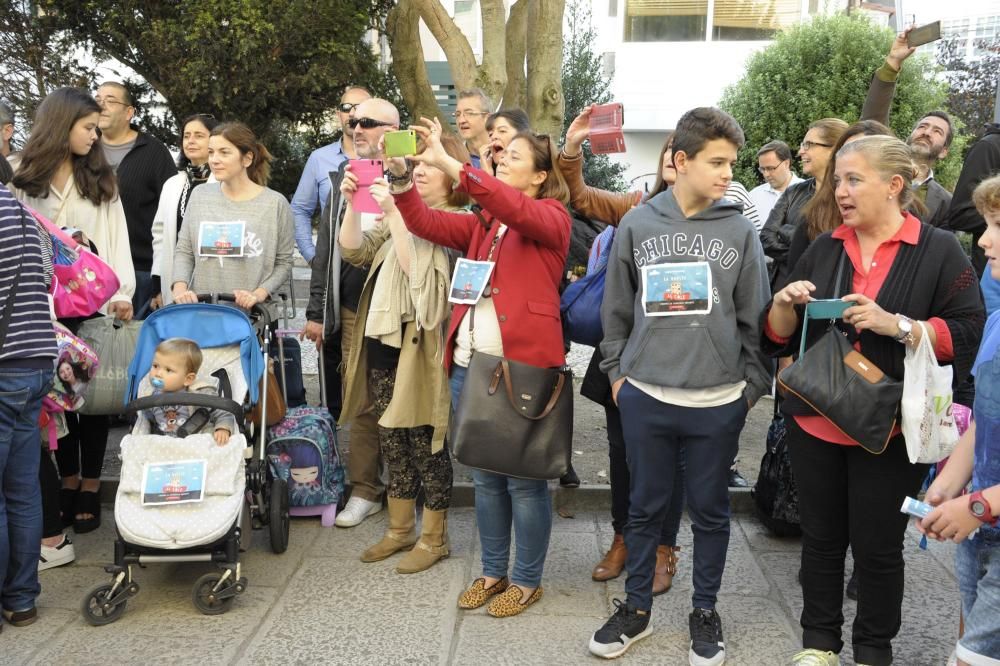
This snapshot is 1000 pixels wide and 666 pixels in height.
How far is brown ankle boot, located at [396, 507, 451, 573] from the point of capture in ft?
13.8

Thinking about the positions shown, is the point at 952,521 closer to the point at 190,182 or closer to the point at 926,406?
the point at 926,406

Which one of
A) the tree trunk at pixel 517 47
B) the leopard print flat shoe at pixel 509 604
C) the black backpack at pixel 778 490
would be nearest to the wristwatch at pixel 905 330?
the black backpack at pixel 778 490

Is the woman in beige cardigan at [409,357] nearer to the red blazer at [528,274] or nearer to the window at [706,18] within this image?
the red blazer at [528,274]

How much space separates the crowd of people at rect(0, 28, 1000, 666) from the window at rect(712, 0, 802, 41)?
575 inches

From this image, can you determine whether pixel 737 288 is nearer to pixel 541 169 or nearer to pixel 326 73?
pixel 541 169

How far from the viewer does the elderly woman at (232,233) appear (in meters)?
4.67

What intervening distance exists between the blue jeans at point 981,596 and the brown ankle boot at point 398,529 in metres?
2.55

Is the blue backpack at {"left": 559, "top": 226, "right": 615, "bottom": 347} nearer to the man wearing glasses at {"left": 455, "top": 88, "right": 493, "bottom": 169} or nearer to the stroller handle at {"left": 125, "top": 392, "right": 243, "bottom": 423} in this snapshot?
the stroller handle at {"left": 125, "top": 392, "right": 243, "bottom": 423}

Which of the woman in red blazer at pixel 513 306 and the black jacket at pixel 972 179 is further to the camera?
the black jacket at pixel 972 179

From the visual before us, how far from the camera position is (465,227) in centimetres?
391

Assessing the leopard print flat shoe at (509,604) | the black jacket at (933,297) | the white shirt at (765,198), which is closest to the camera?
the black jacket at (933,297)

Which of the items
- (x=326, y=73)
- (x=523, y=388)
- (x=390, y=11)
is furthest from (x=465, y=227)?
(x=390, y=11)

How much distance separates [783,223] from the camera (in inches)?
194

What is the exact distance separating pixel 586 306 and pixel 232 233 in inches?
76.5
